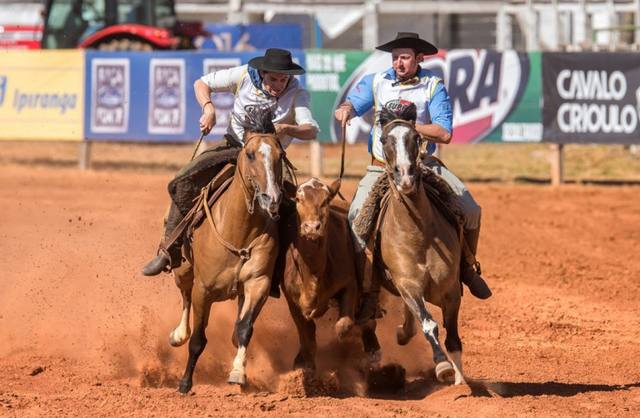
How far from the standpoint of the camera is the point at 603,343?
34.2ft

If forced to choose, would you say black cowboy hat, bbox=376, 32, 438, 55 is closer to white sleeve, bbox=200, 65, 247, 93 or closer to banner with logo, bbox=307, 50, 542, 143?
white sleeve, bbox=200, 65, 247, 93

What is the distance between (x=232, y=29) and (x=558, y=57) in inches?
429

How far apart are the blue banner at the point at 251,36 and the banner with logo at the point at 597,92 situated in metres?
9.66

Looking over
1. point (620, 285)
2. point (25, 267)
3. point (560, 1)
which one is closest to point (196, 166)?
point (25, 267)

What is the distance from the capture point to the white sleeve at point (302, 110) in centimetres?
859

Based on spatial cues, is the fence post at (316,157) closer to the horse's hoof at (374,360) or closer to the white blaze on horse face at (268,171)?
the horse's hoof at (374,360)

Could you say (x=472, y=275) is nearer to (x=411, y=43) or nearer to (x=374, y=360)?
(x=374, y=360)

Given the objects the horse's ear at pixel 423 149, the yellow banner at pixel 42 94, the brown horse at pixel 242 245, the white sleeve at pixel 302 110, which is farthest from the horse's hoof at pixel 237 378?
the yellow banner at pixel 42 94

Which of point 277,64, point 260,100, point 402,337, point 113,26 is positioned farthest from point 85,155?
point 277,64

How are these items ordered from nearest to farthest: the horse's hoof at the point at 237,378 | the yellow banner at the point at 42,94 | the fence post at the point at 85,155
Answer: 1. the horse's hoof at the point at 237,378
2. the yellow banner at the point at 42,94
3. the fence post at the point at 85,155

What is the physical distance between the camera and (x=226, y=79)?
352 inches

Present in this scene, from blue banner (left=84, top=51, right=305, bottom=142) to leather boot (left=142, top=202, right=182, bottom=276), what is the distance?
10.0m

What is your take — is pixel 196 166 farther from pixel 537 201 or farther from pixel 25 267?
pixel 537 201

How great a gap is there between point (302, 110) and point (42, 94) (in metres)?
11.5
